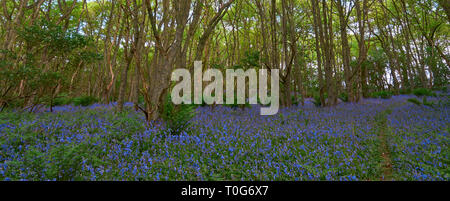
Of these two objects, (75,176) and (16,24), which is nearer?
(75,176)

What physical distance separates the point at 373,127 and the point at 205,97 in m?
7.68

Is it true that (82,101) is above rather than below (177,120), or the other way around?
above

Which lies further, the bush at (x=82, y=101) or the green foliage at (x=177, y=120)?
the bush at (x=82, y=101)

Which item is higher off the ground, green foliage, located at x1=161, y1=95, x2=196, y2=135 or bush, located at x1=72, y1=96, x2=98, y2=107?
bush, located at x1=72, y1=96, x2=98, y2=107

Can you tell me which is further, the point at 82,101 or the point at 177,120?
the point at 82,101

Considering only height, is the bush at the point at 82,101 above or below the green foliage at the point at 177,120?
above

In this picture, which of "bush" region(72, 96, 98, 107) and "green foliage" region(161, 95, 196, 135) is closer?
"green foliage" region(161, 95, 196, 135)

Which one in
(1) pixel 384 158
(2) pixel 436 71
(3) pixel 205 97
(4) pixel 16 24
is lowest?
(1) pixel 384 158

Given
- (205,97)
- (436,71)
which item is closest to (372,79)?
(436,71)
